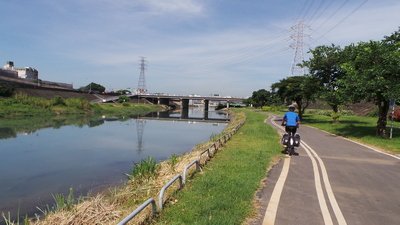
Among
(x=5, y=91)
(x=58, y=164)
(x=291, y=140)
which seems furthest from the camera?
(x=5, y=91)

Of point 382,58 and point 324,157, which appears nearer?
point 324,157

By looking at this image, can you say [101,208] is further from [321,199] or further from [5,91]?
[5,91]

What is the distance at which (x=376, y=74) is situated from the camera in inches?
993

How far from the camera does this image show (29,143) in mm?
30531

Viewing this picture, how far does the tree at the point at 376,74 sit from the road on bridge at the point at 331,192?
9197mm

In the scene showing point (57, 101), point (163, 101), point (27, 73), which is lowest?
point (57, 101)

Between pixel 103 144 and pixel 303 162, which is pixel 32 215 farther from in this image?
pixel 103 144

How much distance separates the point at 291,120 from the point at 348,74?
41.9ft

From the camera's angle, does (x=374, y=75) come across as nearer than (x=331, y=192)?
No

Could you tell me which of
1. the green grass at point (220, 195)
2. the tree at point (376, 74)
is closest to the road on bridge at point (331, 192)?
the green grass at point (220, 195)

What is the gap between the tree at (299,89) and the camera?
4144 cm

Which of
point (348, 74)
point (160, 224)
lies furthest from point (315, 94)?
point (160, 224)

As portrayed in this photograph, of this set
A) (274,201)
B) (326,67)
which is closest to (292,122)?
(274,201)

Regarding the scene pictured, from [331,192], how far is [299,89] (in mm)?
40155
